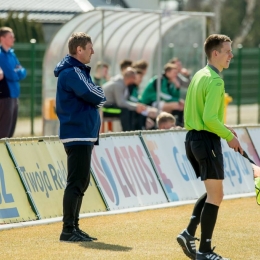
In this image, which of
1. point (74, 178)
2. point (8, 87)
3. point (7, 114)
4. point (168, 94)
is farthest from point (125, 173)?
point (168, 94)

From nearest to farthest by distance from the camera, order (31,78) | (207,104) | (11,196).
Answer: (207,104) < (11,196) < (31,78)

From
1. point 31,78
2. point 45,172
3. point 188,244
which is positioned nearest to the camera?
point 188,244

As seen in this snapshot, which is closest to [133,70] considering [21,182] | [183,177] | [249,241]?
[183,177]

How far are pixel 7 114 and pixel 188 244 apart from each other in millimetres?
7089

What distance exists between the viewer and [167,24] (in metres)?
20.3

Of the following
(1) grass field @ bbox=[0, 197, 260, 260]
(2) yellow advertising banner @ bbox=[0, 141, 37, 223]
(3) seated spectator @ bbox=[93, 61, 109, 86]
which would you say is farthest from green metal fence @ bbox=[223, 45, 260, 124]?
(2) yellow advertising banner @ bbox=[0, 141, 37, 223]

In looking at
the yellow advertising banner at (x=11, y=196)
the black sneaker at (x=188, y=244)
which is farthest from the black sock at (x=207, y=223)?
the yellow advertising banner at (x=11, y=196)

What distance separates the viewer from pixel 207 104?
7.84 meters

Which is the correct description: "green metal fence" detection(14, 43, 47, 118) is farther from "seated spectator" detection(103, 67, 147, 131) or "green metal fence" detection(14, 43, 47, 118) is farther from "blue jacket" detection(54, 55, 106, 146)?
"blue jacket" detection(54, 55, 106, 146)

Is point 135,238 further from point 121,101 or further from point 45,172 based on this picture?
point 121,101

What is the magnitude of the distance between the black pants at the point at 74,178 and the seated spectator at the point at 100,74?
8.77 m

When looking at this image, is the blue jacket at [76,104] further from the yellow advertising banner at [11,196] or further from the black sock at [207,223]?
the black sock at [207,223]

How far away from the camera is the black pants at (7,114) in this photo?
14.8 m

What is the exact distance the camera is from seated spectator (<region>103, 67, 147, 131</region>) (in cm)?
1736
